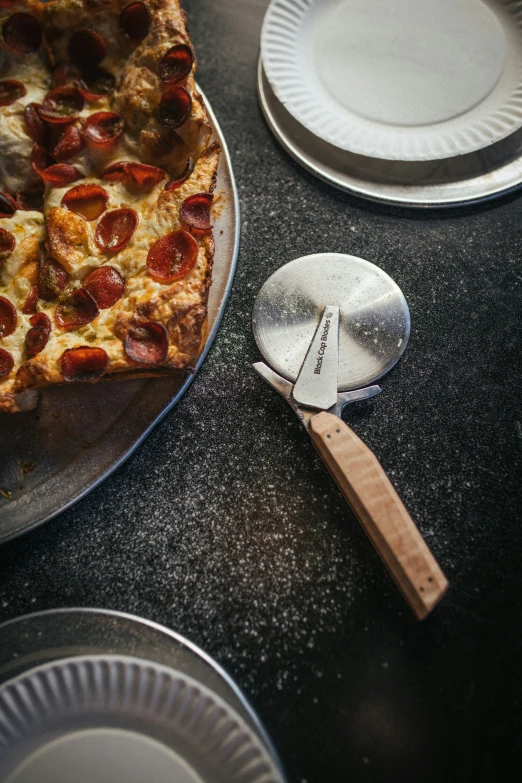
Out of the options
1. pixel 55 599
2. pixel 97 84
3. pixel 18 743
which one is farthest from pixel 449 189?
pixel 18 743

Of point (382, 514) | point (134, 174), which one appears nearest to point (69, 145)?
point (134, 174)

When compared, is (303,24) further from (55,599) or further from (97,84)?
(55,599)

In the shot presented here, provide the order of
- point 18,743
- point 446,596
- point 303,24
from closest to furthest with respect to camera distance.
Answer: point 18,743
point 446,596
point 303,24

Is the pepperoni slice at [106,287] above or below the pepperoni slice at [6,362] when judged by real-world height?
above

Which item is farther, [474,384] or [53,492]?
[474,384]

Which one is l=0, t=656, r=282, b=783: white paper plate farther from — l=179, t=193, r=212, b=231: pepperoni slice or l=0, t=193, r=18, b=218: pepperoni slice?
l=0, t=193, r=18, b=218: pepperoni slice

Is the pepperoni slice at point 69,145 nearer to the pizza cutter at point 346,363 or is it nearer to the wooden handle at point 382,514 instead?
the pizza cutter at point 346,363

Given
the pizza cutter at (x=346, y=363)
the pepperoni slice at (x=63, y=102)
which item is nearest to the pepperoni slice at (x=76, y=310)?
the pizza cutter at (x=346, y=363)
